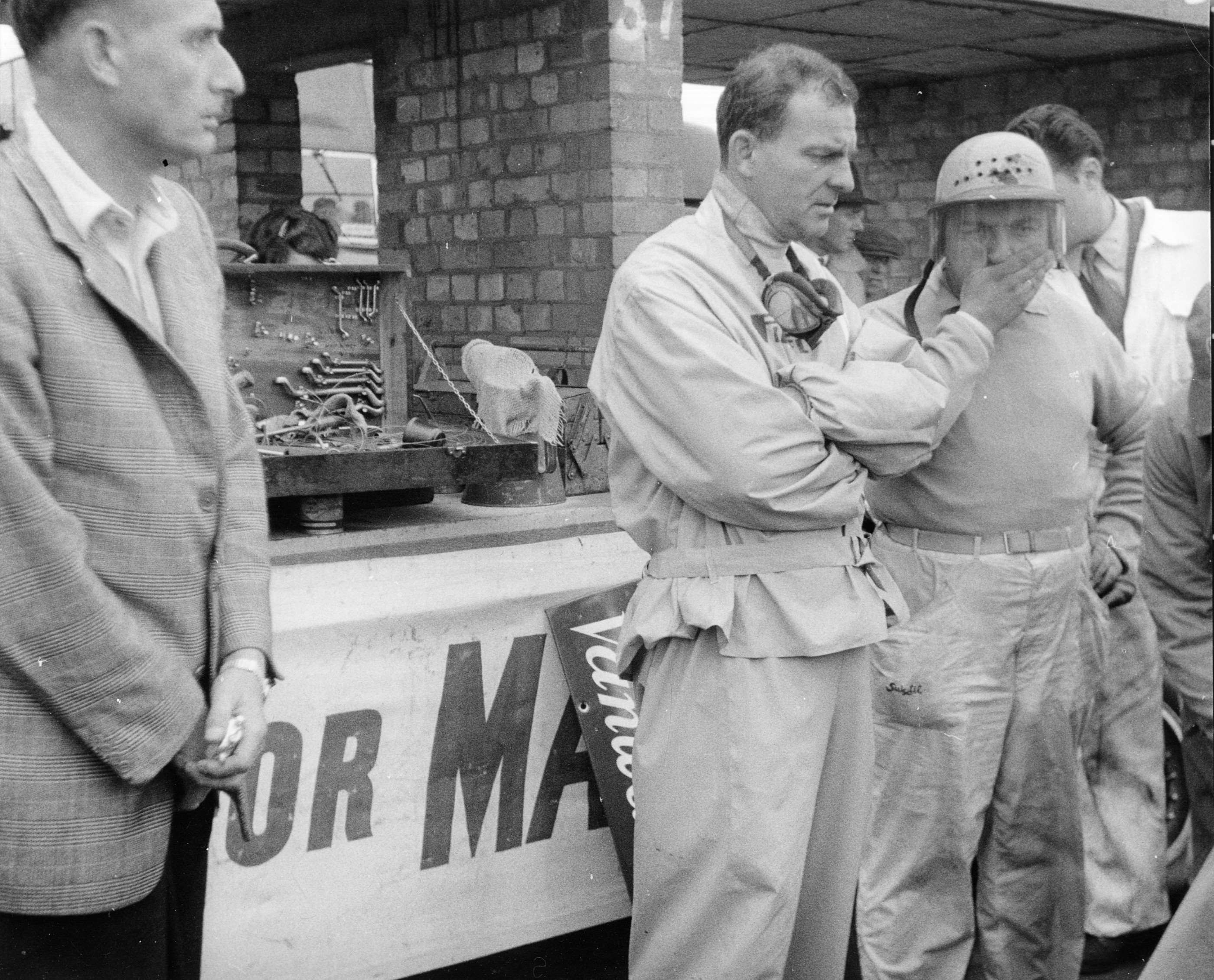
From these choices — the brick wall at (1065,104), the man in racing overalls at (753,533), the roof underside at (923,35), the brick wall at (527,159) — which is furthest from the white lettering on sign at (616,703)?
the brick wall at (1065,104)

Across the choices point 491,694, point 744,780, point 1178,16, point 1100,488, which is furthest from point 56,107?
point 1178,16

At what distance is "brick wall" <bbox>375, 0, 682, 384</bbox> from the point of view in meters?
4.93

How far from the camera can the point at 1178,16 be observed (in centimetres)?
703

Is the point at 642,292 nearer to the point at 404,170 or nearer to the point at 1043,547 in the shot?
the point at 1043,547

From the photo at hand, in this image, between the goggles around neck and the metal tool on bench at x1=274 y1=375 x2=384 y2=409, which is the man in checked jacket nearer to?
the goggles around neck

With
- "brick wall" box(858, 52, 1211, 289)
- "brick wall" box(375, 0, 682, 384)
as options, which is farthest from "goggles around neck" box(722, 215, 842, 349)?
"brick wall" box(858, 52, 1211, 289)

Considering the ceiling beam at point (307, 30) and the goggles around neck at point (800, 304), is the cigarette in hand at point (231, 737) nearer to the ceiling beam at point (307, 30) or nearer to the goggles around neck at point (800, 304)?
the goggles around neck at point (800, 304)

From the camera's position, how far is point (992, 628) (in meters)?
3.21

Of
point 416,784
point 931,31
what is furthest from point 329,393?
point 931,31

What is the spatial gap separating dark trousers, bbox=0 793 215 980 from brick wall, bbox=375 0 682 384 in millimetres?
3269

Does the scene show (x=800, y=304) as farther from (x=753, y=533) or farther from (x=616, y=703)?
(x=616, y=703)

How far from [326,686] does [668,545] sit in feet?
3.20

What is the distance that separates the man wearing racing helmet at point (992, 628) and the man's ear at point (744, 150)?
0.67m

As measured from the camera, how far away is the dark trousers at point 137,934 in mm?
1686
